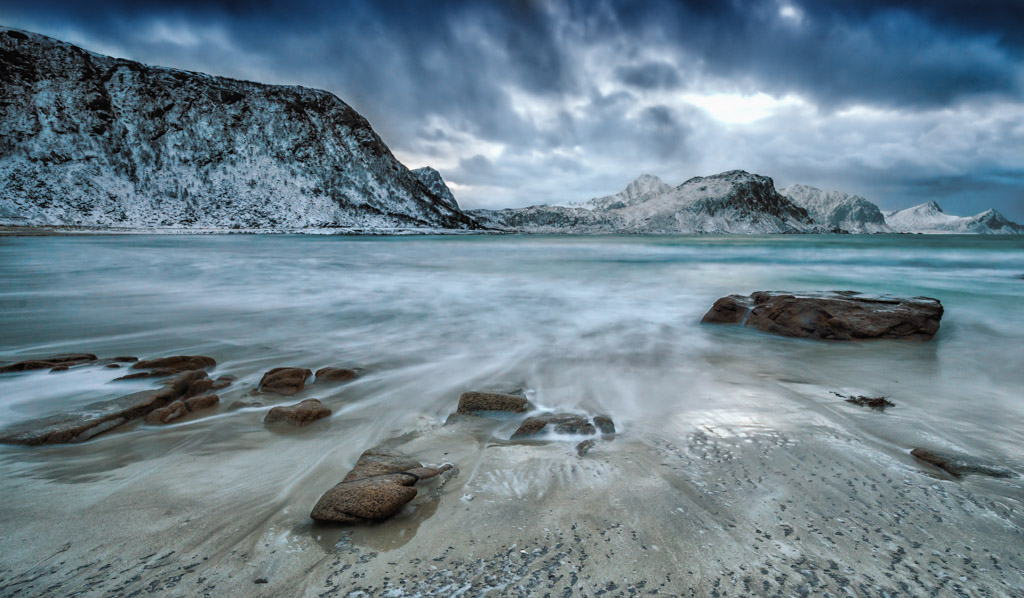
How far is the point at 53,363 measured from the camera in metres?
4.54

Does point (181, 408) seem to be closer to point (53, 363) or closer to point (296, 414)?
point (296, 414)

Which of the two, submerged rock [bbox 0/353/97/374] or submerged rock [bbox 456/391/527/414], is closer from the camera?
submerged rock [bbox 456/391/527/414]

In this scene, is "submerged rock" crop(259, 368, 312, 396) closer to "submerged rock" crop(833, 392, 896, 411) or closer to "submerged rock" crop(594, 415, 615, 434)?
"submerged rock" crop(594, 415, 615, 434)

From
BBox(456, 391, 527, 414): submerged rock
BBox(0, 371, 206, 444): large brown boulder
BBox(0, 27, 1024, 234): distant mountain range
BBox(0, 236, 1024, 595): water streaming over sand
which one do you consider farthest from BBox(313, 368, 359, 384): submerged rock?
BBox(0, 27, 1024, 234): distant mountain range

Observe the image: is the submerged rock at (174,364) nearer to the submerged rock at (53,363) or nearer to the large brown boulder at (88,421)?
the submerged rock at (53,363)

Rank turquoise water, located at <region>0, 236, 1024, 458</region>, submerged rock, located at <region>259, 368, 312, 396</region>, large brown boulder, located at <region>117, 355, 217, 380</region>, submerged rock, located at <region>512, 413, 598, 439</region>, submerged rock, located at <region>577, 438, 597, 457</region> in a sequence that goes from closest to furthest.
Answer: submerged rock, located at <region>577, 438, 597, 457</region> → submerged rock, located at <region>512, 413, 598, 439</region> → turquoise water, located at <region>0, 236, 1024, 458</region> → submerged rock, located at <region>259, 368, 312, 396</region> → large brown boulder, located at <region>117, 355, 217, 380</region>

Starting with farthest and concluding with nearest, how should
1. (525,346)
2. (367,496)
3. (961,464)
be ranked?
(525,346) → (961,464) → (367,496)

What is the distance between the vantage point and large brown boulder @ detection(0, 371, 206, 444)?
9.42 ft

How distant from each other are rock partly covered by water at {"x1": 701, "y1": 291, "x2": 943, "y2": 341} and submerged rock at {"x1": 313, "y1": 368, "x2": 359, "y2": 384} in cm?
578

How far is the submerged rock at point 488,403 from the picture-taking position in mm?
3561

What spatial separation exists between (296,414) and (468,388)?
62.9 inches

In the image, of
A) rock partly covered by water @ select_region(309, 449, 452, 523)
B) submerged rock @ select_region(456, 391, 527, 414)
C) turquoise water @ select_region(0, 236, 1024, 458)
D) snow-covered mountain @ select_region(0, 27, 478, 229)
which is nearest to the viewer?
rock partly covered by water @ select_region(309, 449, 452, 523)

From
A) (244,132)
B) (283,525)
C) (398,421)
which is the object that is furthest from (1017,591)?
(244,132)

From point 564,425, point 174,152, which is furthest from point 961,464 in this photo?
point 174,152
